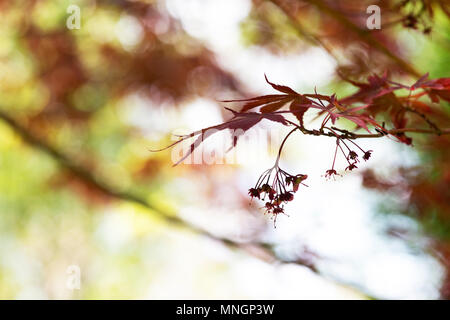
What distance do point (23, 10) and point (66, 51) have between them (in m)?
0.28

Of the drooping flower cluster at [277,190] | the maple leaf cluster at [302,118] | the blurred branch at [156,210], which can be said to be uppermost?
the blurred branch at [156,210]

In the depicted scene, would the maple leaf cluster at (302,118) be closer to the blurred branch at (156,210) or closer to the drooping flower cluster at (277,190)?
the drooping flower cluster at (277,190)

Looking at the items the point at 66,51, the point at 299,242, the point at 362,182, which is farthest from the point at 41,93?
the point at 362,182

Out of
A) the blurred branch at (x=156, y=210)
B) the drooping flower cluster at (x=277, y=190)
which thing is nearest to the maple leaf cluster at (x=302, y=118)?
the drooping flower cluster at (x=277, y=190)

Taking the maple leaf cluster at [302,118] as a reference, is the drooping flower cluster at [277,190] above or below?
below

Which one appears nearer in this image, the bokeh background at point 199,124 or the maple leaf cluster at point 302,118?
the maple leaf cluster at point 302,118

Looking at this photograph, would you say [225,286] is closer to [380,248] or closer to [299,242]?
[380,248]

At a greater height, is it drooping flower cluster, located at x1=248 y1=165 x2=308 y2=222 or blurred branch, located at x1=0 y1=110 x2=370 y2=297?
blurred branch, located at x1=0 y1=110 x2=370 y2=297

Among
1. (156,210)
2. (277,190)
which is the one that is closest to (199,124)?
(156,210)

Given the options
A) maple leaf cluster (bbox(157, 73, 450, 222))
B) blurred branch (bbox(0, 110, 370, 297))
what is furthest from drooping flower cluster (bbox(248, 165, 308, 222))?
blurred branch (bbox(0, 110, 370, 297))

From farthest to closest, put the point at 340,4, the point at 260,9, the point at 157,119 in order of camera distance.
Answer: the point at 157,119 < the point at 260,9 < the point at 340,4

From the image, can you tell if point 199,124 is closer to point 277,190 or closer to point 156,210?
point 156,210

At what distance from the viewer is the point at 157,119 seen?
2709 millimetres

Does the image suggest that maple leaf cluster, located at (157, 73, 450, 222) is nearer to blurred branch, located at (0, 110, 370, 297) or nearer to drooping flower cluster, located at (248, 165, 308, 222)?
drooping flower cluster, located at (248, 165, 308, 222)
